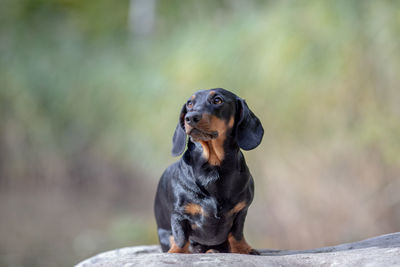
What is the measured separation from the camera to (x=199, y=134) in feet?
9.16

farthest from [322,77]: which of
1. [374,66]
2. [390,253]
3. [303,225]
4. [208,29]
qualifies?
[390,253]

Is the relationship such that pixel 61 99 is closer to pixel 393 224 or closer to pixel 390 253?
pixel 393 224

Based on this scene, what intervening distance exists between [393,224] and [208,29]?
16.1 ft

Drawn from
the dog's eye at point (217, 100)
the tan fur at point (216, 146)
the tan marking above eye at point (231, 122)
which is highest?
the dog's eye at point (217, 100)

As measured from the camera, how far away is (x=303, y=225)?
21.2 ft

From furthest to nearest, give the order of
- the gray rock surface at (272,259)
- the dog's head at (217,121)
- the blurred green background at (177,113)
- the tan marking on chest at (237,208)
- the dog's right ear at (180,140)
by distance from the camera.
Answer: the blurred green background at (177,113)
the dog's right ear at (180,140)
the tan marking on chest at (237,208)
the dog's head at (217,121)
the gray rock surface at (272,259)

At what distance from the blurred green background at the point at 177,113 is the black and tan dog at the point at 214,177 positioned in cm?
358

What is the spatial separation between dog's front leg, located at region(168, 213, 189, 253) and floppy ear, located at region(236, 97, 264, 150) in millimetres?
580

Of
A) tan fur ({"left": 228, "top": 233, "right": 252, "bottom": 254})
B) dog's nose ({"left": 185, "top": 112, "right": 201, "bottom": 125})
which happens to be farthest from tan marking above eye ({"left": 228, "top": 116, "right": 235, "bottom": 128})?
tan fur ({"left": 228, "top": 233, "right": 252, "bottom": 254})

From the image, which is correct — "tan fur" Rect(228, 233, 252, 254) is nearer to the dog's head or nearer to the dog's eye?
the dog's head

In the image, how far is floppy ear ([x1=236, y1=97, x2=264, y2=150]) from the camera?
2984 mm

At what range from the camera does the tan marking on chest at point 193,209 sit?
117 inches

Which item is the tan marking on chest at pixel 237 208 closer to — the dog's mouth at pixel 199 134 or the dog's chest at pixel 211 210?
the dog's chest at pixel 211 210

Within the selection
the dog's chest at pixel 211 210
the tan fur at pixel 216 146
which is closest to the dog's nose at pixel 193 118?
the tan fur at pixel 216 146
